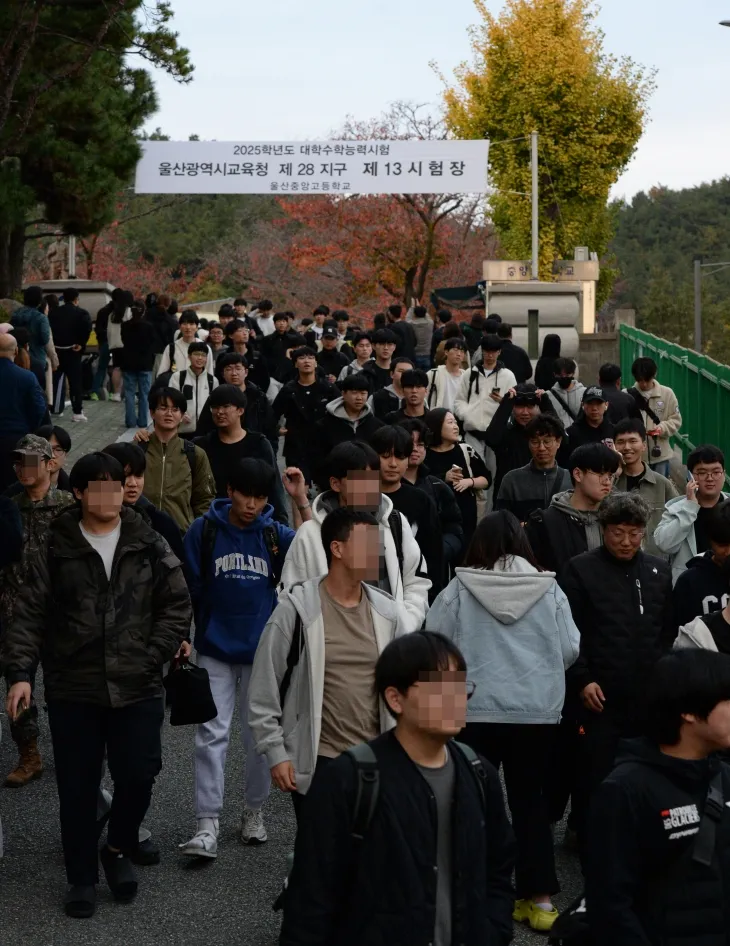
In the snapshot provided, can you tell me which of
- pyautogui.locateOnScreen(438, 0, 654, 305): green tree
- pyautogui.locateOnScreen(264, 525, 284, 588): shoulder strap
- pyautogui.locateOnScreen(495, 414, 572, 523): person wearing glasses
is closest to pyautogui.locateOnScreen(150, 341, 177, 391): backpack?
pyautogui.locateOnScreen(495, 414, 572, 523): person wearing glasses

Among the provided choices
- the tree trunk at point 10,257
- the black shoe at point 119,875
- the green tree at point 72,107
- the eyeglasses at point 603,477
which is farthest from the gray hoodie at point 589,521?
the tree trunk at point 10,257

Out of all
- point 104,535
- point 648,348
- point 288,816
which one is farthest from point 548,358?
point 104,535

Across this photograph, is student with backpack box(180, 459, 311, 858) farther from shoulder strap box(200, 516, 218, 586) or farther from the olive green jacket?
the olive green jacket

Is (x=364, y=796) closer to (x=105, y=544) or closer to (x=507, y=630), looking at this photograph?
(x=507, y=630)

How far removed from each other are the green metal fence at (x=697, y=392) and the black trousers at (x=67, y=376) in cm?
768

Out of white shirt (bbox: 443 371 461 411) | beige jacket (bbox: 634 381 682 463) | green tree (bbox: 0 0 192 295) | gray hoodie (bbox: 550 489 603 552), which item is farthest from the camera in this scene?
green tree (bbox: 0 0 192 295)

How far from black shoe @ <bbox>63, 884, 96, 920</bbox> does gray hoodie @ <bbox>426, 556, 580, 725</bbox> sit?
1638 millimetres

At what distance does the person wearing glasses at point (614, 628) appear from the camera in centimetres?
569

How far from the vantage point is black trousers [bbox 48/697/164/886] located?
5.48 m

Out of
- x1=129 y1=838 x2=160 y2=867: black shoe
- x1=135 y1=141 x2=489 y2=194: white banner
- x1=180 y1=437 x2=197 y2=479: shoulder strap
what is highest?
x1=135 y1=141 x2=489 y2=194: white banner

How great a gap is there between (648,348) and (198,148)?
9.07 m

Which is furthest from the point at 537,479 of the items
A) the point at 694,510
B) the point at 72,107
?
the point at 72,107

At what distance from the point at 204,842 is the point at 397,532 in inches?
62.7

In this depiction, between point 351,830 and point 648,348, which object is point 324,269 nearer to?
point 648,348
